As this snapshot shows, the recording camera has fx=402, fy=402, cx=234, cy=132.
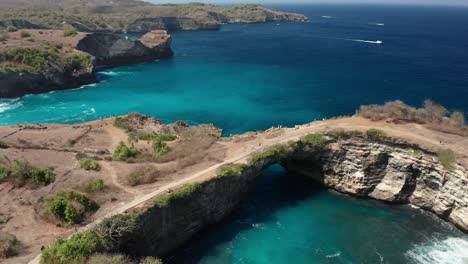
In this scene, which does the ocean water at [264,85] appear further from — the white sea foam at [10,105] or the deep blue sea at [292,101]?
the deep blue sea at [292,101]

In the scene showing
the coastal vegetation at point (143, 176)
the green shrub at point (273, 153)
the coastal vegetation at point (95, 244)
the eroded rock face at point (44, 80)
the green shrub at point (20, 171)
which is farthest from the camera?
the eroded rock face at point (44, 80)

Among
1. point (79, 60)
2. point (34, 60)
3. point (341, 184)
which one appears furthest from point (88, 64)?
point (341, 184)

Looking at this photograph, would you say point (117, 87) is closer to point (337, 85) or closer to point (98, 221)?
point (337, 85)

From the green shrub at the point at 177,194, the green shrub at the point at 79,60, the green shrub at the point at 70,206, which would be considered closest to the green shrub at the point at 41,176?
the green shrub at the point at 70,206

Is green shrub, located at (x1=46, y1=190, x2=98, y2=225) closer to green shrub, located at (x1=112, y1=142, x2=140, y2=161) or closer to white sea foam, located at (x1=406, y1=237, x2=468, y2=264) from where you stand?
green shrub, located at (x1=112, y1=142, x2=140, y2=161)

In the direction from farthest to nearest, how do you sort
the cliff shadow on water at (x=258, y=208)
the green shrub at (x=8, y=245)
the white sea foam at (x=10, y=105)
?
the white sea foam at (x=10, y=105) < the cliff shadow on water at (x=258, y=208) < the green shrub at (x=8, y=245)

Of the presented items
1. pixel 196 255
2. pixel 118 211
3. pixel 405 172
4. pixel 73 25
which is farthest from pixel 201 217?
pixel 73 25

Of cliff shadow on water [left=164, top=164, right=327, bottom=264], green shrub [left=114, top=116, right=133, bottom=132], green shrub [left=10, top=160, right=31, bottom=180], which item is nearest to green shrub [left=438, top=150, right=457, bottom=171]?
cliff shadow on water [left=164, top=164, right=327, bottom=264]

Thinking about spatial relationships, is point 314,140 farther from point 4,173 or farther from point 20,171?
point 4,173
